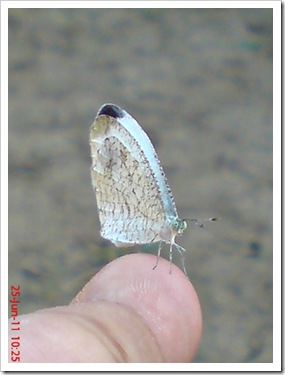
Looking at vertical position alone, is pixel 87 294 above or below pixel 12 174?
below

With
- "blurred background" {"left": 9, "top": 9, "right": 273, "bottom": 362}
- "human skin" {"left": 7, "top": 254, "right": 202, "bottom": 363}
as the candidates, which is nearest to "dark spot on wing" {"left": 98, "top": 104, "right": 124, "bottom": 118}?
"human skin" {"left": 7, "top": 254, "right": 202, "bottom": 363}

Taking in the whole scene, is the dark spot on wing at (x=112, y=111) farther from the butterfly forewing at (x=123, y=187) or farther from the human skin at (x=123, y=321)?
the human skin at (x=123, y=321)

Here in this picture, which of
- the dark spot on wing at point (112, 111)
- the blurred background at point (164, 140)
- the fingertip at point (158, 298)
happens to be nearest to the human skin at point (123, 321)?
the fingertip at point (158, 298)

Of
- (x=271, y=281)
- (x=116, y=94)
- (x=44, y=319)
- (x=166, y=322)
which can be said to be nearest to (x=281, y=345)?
(x=166, y=322)

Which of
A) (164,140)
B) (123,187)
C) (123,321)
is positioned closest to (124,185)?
(123,187)

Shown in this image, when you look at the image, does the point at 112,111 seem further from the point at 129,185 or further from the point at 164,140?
the point at 164,140

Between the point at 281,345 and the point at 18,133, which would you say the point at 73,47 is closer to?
the point at 18,133
